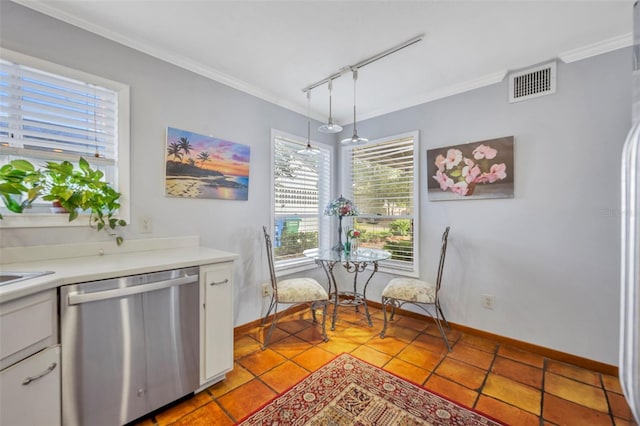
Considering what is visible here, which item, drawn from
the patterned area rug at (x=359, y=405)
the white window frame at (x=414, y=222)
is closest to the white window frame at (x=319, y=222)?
the white window frame at (x=414, y=222)

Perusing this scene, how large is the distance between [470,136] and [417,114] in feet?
2.04

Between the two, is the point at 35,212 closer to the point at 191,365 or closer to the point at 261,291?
the point at 191,365

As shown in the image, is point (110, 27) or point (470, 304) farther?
point (470, 304)

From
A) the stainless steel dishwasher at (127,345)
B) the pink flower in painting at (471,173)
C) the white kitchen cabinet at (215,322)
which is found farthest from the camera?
the pink flower in painting at (471,173)

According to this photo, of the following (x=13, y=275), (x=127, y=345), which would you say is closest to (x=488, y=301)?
(x=127, y=345)

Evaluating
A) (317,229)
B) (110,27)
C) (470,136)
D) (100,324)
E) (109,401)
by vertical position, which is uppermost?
(110,27)

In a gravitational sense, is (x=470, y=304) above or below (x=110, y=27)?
below

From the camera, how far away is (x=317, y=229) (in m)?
3.50

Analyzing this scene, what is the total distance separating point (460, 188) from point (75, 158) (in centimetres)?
310

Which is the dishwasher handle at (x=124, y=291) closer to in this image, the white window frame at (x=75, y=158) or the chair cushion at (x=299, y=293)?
the white window frame at (x=75, y=158)

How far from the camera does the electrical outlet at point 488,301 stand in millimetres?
2465

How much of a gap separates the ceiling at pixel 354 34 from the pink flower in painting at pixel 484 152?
0.61m

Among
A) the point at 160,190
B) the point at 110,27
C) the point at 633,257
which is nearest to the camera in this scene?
the point at 633,257

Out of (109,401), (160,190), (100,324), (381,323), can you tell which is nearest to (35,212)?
(160,190)
